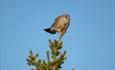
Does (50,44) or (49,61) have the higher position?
(50,44)

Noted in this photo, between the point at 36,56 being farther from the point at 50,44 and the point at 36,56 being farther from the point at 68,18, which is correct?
the point at 68,18

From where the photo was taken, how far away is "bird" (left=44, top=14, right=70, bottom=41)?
11.3 m

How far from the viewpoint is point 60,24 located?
11570mm

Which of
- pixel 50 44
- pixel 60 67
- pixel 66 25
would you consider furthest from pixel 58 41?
pixel 66 25

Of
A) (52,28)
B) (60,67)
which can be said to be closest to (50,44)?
(60,67)

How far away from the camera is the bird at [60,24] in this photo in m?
11.3

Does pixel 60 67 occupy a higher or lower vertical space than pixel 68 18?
lower

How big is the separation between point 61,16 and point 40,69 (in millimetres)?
3249

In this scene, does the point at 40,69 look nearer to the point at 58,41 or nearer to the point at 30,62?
the point at 30,62

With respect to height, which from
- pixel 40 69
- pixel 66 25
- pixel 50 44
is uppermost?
pixel 66 25

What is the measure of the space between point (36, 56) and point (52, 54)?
619 mm

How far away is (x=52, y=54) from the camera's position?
31.1ft

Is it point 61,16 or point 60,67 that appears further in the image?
point 61,16

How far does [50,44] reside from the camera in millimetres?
9633
